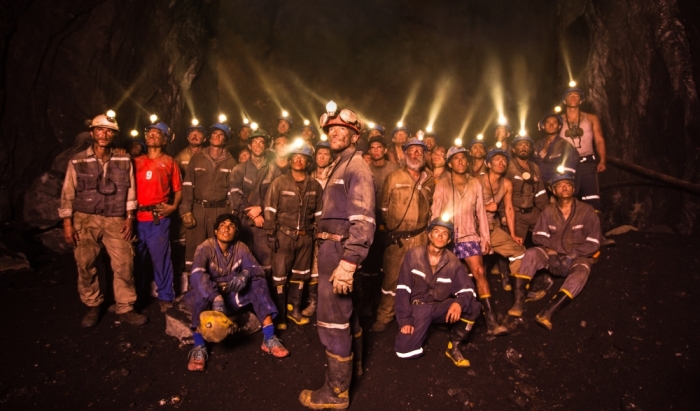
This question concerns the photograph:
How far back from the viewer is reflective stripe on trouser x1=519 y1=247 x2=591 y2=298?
4.70 m

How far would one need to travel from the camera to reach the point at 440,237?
13.5 feet

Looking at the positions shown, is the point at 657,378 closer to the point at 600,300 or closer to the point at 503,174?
the point at 600,300

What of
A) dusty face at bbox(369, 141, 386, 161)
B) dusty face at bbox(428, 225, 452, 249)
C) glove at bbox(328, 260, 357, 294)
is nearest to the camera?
glove at bbox(328, 260, 357, 294)

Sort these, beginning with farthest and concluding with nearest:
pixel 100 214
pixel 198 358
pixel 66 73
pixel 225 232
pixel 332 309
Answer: pixel 66 73
pixel 100 214
pixel 225 232
pixel 198 358
pixel 332 309

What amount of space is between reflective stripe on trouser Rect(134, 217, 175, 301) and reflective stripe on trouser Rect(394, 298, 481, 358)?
3.29m

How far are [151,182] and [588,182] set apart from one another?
6833 mm

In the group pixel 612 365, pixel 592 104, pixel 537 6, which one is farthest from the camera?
pixel 537 6

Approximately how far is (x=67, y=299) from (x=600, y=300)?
7.35m

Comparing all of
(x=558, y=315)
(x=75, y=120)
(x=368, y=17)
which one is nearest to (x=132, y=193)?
(x=75, y=120)

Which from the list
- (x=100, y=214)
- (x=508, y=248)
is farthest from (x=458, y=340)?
(x=100, y=214)

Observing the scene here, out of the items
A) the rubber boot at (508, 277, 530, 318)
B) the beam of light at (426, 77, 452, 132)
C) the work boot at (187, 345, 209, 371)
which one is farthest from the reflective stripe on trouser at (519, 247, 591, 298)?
the beam of light at (426, 77, 452, 132)

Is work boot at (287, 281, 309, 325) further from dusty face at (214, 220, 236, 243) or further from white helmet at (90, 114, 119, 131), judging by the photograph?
white helmet at (90, 114, 119, 131)

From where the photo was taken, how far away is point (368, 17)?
42.2 feet

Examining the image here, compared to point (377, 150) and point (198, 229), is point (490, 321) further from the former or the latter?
point (198, 229)
